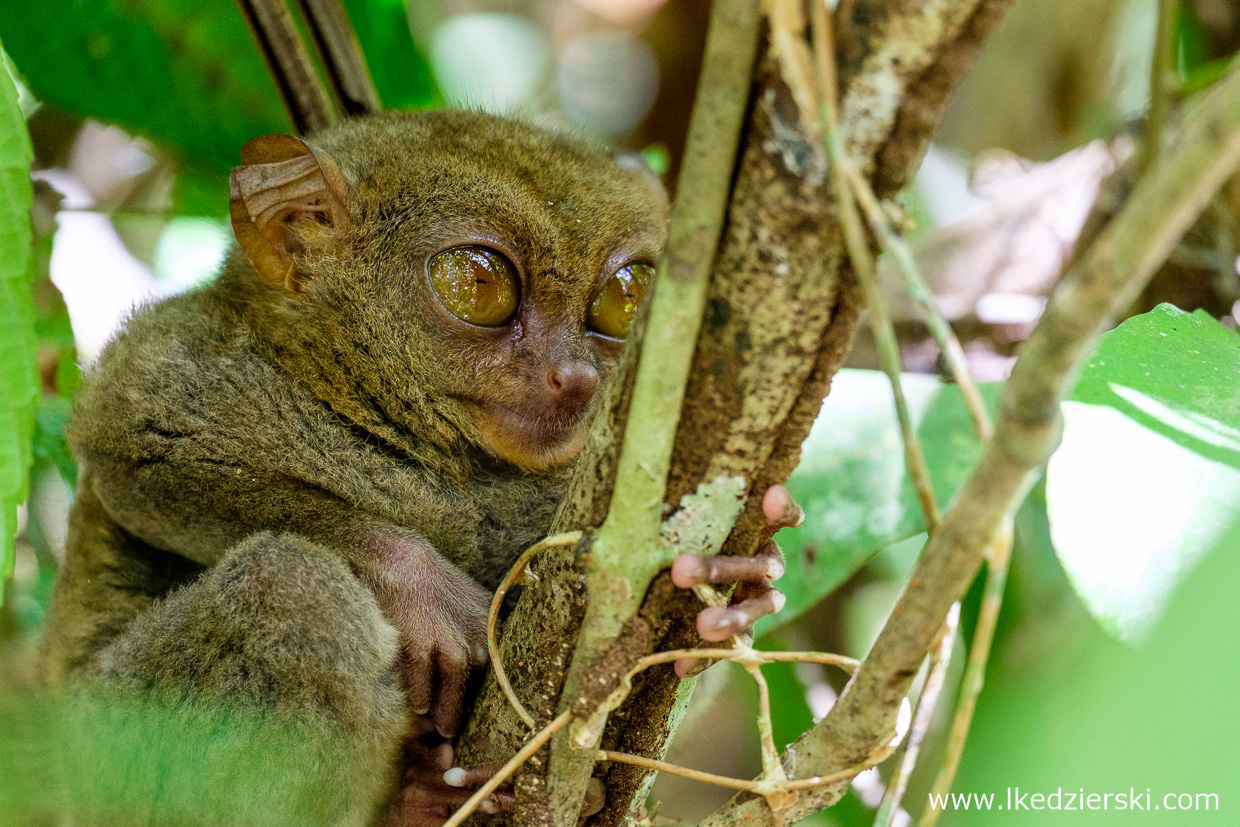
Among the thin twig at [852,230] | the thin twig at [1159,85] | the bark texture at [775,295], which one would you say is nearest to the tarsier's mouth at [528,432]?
the bark texture at [775,295]

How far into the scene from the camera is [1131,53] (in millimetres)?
4602

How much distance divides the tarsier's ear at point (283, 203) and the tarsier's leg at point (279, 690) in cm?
72

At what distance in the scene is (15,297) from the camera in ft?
6.02

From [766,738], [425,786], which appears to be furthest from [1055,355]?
[425,786]

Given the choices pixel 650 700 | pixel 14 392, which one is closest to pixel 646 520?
pixel 650 700

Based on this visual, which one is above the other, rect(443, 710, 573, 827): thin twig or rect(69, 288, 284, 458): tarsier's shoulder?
rect(69, 288, 284, 458): tarsier's shoulder

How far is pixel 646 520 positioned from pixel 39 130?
345 cm

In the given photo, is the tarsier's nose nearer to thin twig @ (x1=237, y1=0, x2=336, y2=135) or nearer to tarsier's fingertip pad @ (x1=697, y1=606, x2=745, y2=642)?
tarsier's fingertip pad @ (x1=697, y1=606, x2=745, y2=642)

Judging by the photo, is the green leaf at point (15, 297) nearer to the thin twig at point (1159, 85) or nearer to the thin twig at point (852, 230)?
the thin twig at point (852, 230)

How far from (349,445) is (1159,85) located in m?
2.84

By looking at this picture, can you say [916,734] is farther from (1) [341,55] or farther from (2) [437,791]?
(1) [341,55]

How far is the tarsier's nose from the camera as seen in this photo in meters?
2.21

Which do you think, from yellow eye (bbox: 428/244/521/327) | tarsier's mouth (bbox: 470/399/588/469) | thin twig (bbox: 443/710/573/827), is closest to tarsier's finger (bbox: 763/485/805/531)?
thin twig (bbox: 443/710/573/827)

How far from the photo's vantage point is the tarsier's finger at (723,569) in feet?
4.50
